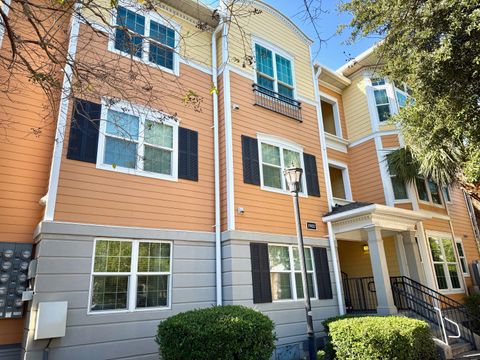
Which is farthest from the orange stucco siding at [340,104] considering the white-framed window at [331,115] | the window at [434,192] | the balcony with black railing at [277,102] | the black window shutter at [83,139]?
the black window shutter at [83,139]

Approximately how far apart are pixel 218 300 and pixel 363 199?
24.6 ft

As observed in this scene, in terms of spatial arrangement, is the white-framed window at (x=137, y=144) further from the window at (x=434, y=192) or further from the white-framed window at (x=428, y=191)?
the window at (x=434, y=192)

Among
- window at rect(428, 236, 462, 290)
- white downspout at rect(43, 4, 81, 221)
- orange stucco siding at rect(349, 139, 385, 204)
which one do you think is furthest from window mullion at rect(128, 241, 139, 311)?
window at rect(428, 236, 462, 290)

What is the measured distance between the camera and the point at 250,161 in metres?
9.38

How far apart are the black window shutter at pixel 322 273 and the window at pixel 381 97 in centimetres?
657

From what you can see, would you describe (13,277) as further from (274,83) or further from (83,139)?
(274,83)

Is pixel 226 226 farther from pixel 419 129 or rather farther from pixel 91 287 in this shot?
pixel 419 129

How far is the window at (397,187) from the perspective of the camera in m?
12.3

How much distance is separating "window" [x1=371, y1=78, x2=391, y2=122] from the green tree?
16.5ft

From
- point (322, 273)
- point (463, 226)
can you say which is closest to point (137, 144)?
point (322, 273)

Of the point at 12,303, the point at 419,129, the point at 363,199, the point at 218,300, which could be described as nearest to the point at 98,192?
the point at 12,303

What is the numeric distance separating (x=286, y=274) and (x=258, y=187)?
241 cm

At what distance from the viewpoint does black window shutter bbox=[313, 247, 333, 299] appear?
9.45 meters

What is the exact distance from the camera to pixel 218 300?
8.04 m
